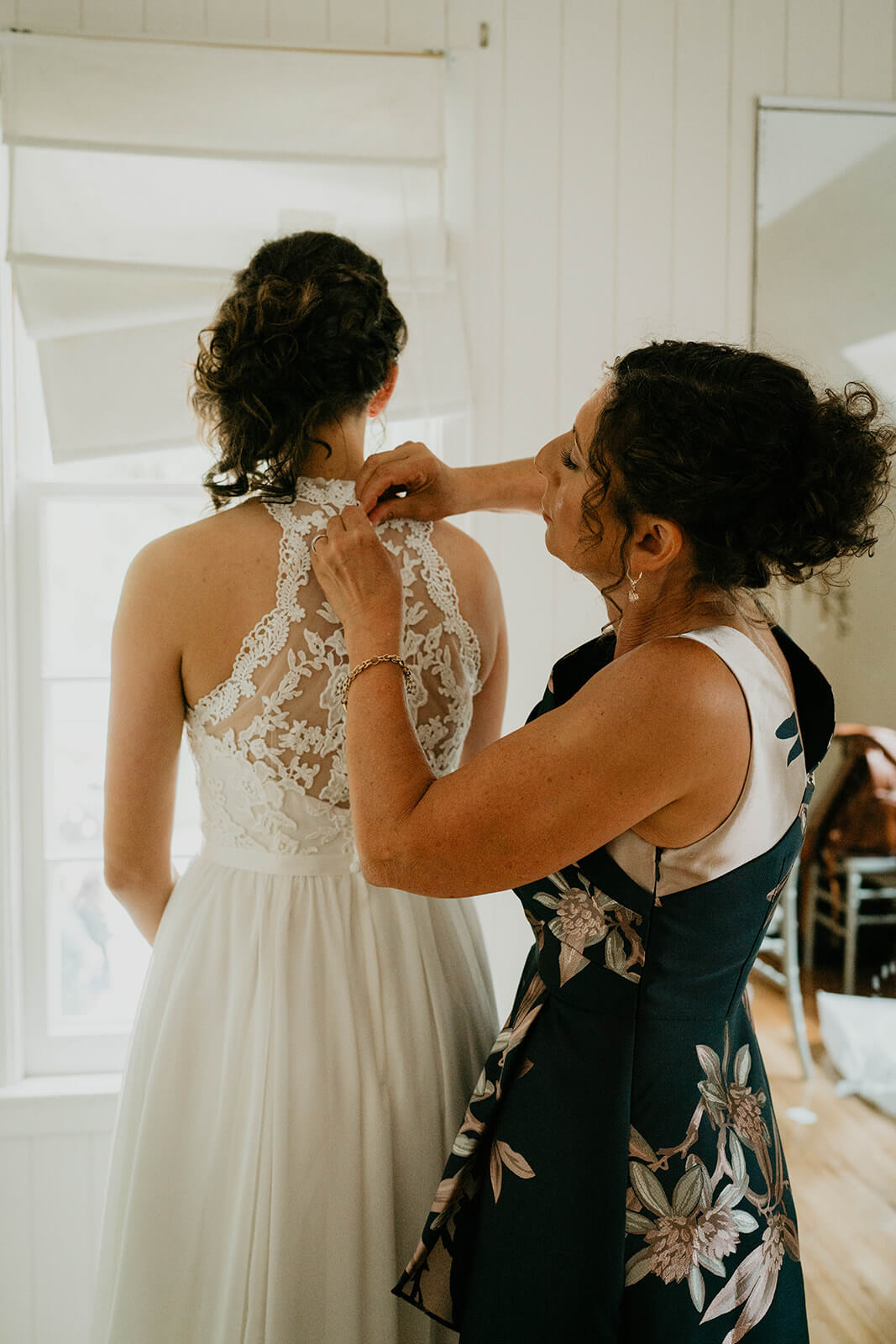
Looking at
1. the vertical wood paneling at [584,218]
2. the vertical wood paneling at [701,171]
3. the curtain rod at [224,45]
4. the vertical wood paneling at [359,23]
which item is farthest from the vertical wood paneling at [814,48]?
the vertical wood paneling at [359,23]

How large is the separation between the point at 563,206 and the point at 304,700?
4.69 ft

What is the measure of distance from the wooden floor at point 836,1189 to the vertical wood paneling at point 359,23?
7.91ft

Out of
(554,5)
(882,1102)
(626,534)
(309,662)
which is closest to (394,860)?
(309,662)

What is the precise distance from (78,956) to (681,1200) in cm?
156

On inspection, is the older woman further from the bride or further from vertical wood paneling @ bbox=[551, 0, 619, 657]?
vertical wood paneling @ bbox=[551, 0, 619, 657]

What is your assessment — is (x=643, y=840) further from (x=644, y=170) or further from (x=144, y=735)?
(x=644, y=170)

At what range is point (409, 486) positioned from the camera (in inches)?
47.7

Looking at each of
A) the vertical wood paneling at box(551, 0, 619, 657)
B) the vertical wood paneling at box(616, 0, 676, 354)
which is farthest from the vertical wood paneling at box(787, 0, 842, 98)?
the vertical wood paneling at box(551, 0, 619, 657)

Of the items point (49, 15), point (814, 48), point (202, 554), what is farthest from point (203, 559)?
point (814, 48)

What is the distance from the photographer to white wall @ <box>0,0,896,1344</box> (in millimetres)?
1959

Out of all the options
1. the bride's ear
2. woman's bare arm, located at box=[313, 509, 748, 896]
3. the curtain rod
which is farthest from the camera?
the curtain rod

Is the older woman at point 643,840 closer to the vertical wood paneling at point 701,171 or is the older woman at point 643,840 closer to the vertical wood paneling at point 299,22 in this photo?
the vertical wood paneling at point 701,171

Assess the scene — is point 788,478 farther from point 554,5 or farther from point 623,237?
point 554,5

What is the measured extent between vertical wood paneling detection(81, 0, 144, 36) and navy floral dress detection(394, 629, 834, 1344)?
185 centimetres
